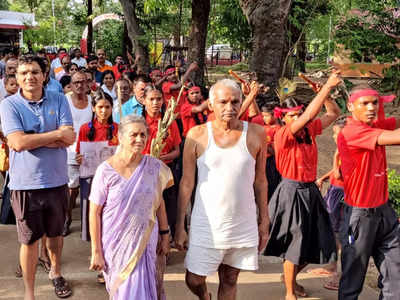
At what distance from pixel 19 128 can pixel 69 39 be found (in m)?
43.7

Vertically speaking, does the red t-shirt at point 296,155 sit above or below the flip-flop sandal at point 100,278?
above

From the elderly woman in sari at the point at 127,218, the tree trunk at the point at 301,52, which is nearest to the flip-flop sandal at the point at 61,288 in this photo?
the elderly woman in sari at the point at 127,218

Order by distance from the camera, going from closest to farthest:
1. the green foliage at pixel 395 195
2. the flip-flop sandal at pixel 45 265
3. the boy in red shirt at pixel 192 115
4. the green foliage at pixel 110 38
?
the flip-flop sandal at pixel 45 265 < the green foliage at pixel 395 195 < the boy in red shirt at pixel 192 115 < the green foliage at pixel 110 38

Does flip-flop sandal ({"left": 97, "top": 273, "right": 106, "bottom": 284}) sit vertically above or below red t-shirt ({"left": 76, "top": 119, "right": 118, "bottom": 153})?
below

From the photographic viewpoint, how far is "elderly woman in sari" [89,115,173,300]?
3.16 meters

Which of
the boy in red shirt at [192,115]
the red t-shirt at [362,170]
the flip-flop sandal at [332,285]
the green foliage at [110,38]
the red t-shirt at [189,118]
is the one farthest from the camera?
the green foliage at [110,38]

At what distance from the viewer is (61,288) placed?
419 centimetres

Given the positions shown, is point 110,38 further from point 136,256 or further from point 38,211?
point 136,256

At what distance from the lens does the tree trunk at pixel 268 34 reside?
8.91m

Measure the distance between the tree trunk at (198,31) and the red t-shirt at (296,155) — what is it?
8856 millimetres

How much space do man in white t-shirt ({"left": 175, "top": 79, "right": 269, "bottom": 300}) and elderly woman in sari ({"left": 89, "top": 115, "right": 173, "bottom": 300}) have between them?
0.25 metres

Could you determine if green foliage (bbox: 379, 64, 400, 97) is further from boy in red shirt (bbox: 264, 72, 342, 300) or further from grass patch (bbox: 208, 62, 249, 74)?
boy in red shirt (bbox: 264, 72, 342, 300)

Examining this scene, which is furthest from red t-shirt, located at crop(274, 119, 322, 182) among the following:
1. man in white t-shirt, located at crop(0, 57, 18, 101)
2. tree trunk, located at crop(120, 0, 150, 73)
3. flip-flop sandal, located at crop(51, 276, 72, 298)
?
tree trunk, located at crop(120, 0, 150, 73)

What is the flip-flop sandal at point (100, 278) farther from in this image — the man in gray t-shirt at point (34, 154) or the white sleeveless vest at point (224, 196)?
the white sleeveless vest at point (224, 196)
